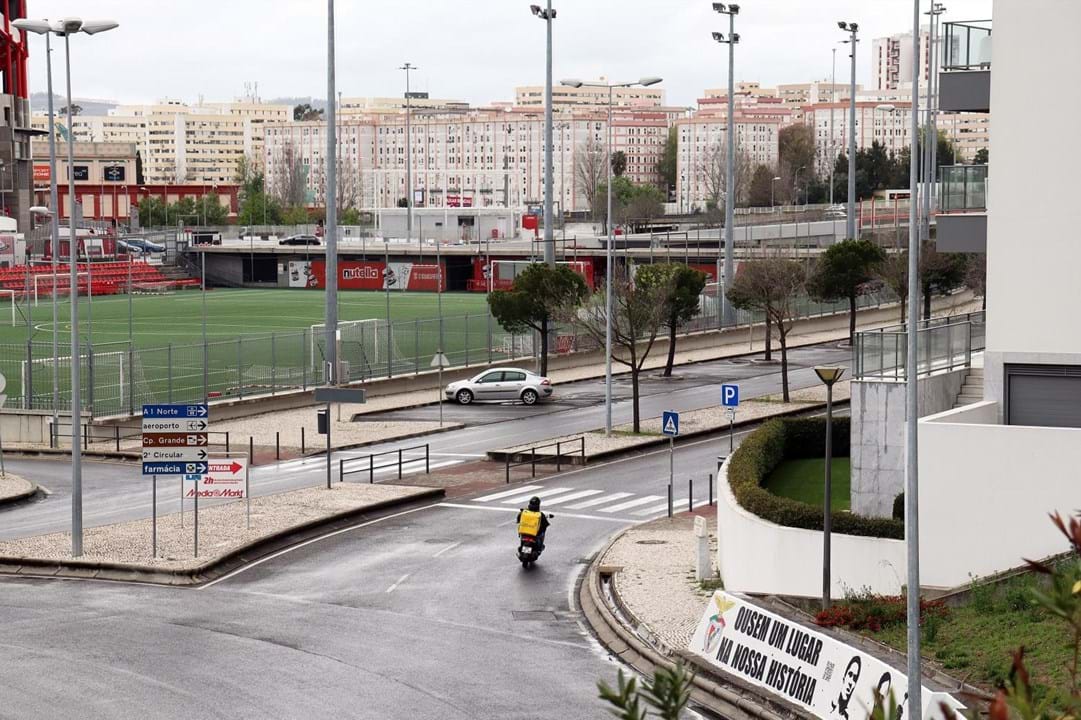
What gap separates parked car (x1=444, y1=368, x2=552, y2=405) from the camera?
1994 inches

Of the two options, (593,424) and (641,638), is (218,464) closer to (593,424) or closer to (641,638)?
(641,638)

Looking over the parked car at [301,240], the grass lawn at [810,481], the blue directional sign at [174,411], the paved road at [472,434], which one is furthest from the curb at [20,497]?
the parked car at [301,240]

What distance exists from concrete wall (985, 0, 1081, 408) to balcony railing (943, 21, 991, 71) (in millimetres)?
1413

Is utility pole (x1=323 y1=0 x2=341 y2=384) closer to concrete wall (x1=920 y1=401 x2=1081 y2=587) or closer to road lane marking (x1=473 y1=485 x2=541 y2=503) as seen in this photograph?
road lane marking (x1=473 y1=485 x2=541 y2=503)

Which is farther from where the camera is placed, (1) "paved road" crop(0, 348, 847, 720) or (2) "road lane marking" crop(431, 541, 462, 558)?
(2) "road lane marking" crop(431, 541, 462, 558)

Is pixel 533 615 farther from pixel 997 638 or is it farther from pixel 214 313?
pixel 214 313

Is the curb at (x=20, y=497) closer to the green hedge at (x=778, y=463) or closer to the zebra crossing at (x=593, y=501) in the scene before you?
the zebra crossing at (x=593, y=501)

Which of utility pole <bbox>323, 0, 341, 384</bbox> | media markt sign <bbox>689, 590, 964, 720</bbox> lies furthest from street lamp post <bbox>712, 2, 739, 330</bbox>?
media markt sign <bbox>689, 590, 964, 720</bbox>

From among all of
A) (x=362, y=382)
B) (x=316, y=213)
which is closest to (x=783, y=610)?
(x=362, y=382)

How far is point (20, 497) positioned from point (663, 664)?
63.0 ft

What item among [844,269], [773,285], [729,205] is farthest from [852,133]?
[773,285]

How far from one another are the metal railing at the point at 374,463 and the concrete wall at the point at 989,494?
52.8ft

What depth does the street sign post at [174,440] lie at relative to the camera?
27109 millimetres

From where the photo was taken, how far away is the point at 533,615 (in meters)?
23.8
